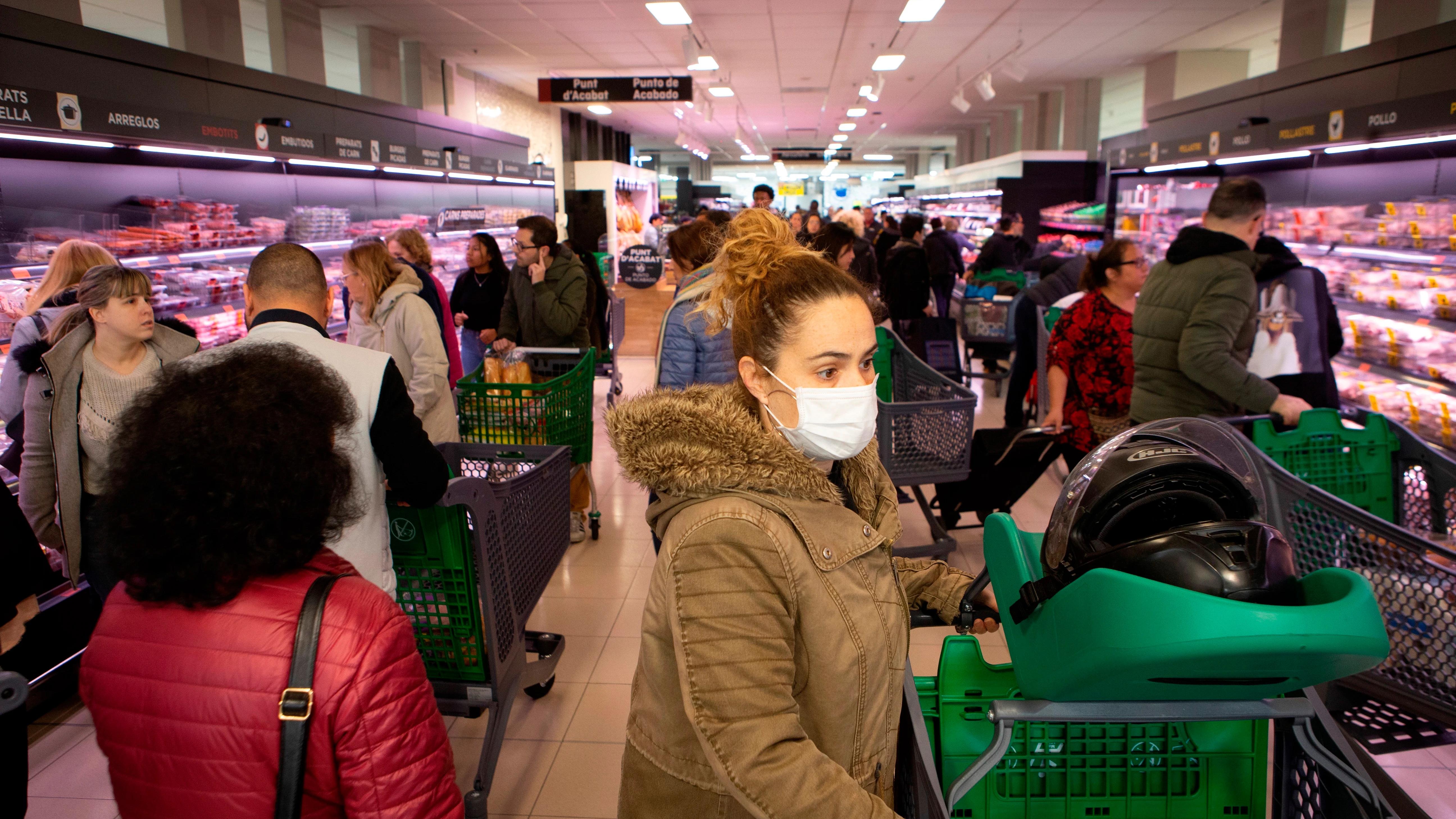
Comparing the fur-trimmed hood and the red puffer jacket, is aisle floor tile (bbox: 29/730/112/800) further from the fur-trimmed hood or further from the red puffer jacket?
the fur-trimmed hood

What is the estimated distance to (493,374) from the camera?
164 inches

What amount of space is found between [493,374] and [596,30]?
6.22 metres

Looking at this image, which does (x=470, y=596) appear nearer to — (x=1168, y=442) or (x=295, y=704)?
(x=295, y=704)

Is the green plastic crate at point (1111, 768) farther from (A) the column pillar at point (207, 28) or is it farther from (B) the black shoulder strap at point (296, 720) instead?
(A) the column pillar at point (207, 28)

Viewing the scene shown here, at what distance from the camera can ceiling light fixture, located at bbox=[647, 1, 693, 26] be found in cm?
726

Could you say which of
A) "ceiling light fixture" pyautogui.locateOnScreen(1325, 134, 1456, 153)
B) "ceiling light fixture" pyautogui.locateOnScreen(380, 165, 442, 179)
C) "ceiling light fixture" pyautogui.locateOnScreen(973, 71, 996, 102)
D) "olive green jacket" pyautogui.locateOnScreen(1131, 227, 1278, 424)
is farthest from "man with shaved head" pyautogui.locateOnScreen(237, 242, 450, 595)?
"ceiling light fixture" pyautogui.locateOnScreen(973, 71, 996, 102)

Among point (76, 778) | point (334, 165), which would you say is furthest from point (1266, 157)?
point (76, 778)

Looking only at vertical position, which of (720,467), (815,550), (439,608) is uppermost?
(720,467)

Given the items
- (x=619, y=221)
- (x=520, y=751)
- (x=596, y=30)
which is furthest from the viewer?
(x=619, y=221)

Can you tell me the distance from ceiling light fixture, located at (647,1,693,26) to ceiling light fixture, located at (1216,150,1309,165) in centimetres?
455

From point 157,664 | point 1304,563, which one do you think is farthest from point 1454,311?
point 157,664

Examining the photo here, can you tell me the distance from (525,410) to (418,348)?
2.25 feet

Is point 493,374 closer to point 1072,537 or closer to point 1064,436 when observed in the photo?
point 1064,436

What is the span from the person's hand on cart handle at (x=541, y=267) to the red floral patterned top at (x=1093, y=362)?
2.97 meters
